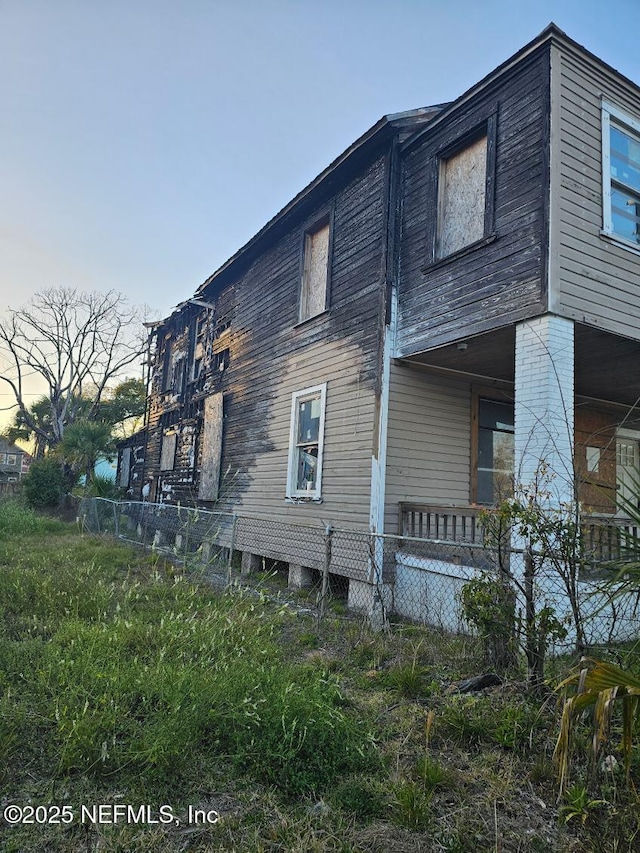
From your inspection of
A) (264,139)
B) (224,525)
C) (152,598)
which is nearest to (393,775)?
(152,598)

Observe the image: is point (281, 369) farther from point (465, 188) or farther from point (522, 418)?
point (522, 418)

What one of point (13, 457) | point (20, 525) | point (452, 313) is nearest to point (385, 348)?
point (452, 313)

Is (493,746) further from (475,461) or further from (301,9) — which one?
(301,9)

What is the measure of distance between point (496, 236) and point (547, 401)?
2332 millimetres

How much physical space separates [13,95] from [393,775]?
13097mm

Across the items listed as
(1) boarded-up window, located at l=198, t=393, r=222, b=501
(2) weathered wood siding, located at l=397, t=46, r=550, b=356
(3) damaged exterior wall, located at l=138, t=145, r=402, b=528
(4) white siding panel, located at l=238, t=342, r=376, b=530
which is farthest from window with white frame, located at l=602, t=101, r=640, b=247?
(1) boarded-up window, located at l=198, t=393, r=222, b=501

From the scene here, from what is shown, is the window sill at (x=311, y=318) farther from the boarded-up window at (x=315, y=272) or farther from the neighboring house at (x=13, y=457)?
the neighboring house at (x=13, y=457)

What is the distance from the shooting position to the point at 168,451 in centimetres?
1686

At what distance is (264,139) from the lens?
15.0 meters

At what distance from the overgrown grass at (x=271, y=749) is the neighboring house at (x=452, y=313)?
2.33m

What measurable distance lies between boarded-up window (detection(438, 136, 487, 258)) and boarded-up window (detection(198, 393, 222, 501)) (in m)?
7.46

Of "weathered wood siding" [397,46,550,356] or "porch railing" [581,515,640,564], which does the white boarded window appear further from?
"porch railing" [581,515,640,564]

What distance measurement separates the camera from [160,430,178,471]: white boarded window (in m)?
16.4

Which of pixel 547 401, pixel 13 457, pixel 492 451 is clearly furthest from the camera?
pixel 13 457
